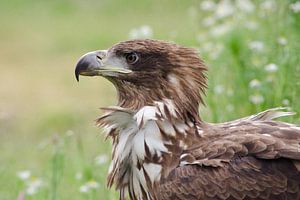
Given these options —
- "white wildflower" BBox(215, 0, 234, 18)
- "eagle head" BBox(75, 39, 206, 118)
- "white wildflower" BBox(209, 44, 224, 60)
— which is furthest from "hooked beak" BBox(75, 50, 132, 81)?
"white wildflower" BBox(215, 0, 234, 18)

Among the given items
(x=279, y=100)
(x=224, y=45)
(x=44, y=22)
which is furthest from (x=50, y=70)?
(x=279, y=100)

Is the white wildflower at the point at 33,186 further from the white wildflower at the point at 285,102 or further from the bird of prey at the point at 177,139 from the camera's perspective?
the white wildflower at the point at 285,102

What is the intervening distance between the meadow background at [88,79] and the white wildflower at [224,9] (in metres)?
0.02

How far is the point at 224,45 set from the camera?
909 centimetres

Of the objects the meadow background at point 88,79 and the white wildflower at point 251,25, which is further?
the white wildflower at point 251,25

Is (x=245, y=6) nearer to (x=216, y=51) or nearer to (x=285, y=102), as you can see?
(x=216, y=51)

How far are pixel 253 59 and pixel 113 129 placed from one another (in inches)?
96.9

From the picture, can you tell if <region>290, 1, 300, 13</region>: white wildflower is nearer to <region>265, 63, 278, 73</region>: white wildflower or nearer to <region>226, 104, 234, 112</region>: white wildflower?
<region>265, 63, 278, 73</region>: white wildflower

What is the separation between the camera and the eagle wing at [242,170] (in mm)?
5969

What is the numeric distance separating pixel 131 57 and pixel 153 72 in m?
0.15

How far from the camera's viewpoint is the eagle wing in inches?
235

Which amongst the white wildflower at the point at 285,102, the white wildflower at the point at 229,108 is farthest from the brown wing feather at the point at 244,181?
the white wildflower at the point at 229,108

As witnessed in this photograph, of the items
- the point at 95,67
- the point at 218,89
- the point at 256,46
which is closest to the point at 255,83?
the point at 218,89

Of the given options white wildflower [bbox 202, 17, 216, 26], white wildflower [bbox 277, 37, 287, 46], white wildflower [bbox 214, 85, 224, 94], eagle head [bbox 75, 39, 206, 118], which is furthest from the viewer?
white wildflower [bbox 202, 17, 216, 26]
